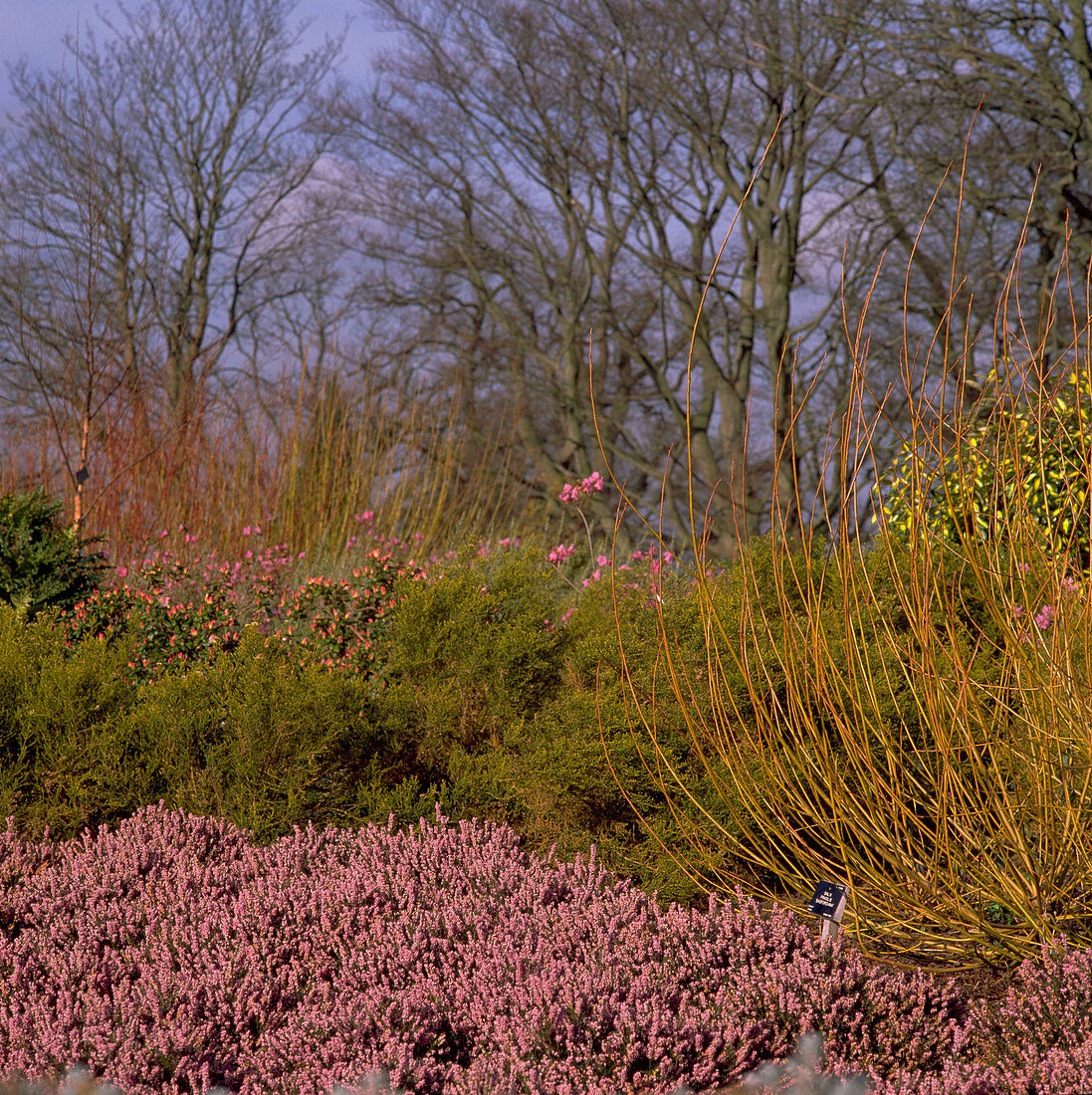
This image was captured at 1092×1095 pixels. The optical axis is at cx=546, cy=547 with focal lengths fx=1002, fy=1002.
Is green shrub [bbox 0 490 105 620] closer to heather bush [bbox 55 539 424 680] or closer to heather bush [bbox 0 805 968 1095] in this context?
heather bush [bbox 55 539 424 680]

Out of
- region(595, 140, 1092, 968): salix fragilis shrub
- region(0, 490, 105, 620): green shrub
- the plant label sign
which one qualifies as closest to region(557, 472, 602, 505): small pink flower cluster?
region(0, 490, 105, 620): green shrub

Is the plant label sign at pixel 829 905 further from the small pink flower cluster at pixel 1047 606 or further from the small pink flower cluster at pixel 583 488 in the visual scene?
the small pink flower cluster at pixel 583 488

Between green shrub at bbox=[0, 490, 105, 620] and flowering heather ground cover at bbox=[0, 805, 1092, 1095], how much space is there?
3.06 metres

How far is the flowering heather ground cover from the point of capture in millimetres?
1615

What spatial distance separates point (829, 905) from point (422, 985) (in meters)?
0.80

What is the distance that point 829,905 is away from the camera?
1.96m

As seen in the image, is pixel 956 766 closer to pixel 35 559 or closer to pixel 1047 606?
pixel 1047 606

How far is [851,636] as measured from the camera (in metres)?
2.11

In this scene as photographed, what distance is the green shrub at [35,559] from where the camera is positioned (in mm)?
4992

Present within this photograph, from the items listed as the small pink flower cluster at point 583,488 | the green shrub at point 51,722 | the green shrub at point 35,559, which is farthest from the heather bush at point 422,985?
Answer: the small pink flower cluster at point 583,488

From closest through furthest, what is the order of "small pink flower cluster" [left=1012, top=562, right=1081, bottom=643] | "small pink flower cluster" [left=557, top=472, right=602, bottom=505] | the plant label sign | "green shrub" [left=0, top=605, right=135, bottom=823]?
the plant label sign → "small pink flower cluster" [left=1012, top=562, right=1081, bottom=643] → "green shrub" [left=0, top=605, right=135, bottom=823] → "small pink flower cluster" [left=557, top=472, right=602, bottom=505]

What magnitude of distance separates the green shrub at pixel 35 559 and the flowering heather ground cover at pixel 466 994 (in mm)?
3060

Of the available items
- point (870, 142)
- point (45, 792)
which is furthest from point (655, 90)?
point (45, 792)

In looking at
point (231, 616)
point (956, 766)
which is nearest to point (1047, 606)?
point (956, 766)
